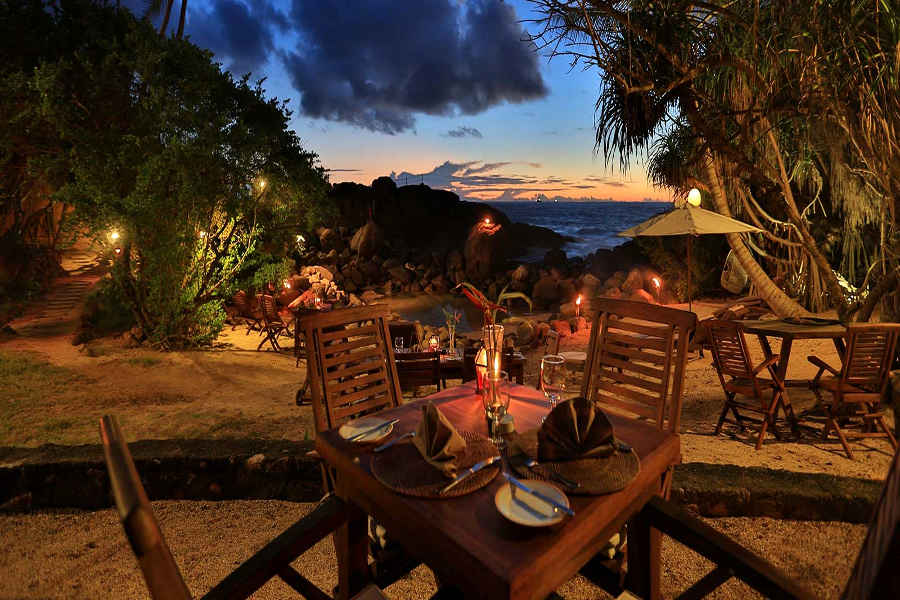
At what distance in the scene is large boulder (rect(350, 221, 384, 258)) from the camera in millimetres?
19516

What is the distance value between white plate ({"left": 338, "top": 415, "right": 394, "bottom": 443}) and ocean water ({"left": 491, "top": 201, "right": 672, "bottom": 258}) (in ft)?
109

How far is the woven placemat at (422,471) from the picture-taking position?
A: 1.21m

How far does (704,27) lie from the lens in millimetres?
4254

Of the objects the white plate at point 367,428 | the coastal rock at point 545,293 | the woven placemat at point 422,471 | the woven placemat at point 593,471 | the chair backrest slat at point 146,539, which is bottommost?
the coastal rock at point 545,293

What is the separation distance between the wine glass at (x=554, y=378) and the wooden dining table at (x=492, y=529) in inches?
4.7

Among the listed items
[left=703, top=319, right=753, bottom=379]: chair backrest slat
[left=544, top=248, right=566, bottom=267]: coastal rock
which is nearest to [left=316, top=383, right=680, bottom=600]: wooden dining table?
[left=703, top=319, right=753, bottom=379]: chair backrest slat

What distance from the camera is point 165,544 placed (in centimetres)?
72

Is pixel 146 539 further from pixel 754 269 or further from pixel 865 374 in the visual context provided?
pixel 754 269

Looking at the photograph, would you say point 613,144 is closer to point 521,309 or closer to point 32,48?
point 32,48

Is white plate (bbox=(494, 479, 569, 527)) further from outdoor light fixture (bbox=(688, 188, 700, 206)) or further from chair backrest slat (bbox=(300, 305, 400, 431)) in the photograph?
outdoor light fixture (bbox=(688, 188, 700, 206))

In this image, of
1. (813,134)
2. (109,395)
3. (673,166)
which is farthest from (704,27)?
(109,395)

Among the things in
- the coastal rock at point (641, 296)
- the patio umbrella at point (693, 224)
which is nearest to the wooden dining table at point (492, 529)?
the patio umbrella at point (693, 224)

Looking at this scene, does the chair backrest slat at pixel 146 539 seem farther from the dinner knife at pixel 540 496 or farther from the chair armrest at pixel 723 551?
the chair armrest at pixel 723 551

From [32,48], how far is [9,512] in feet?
26.1
